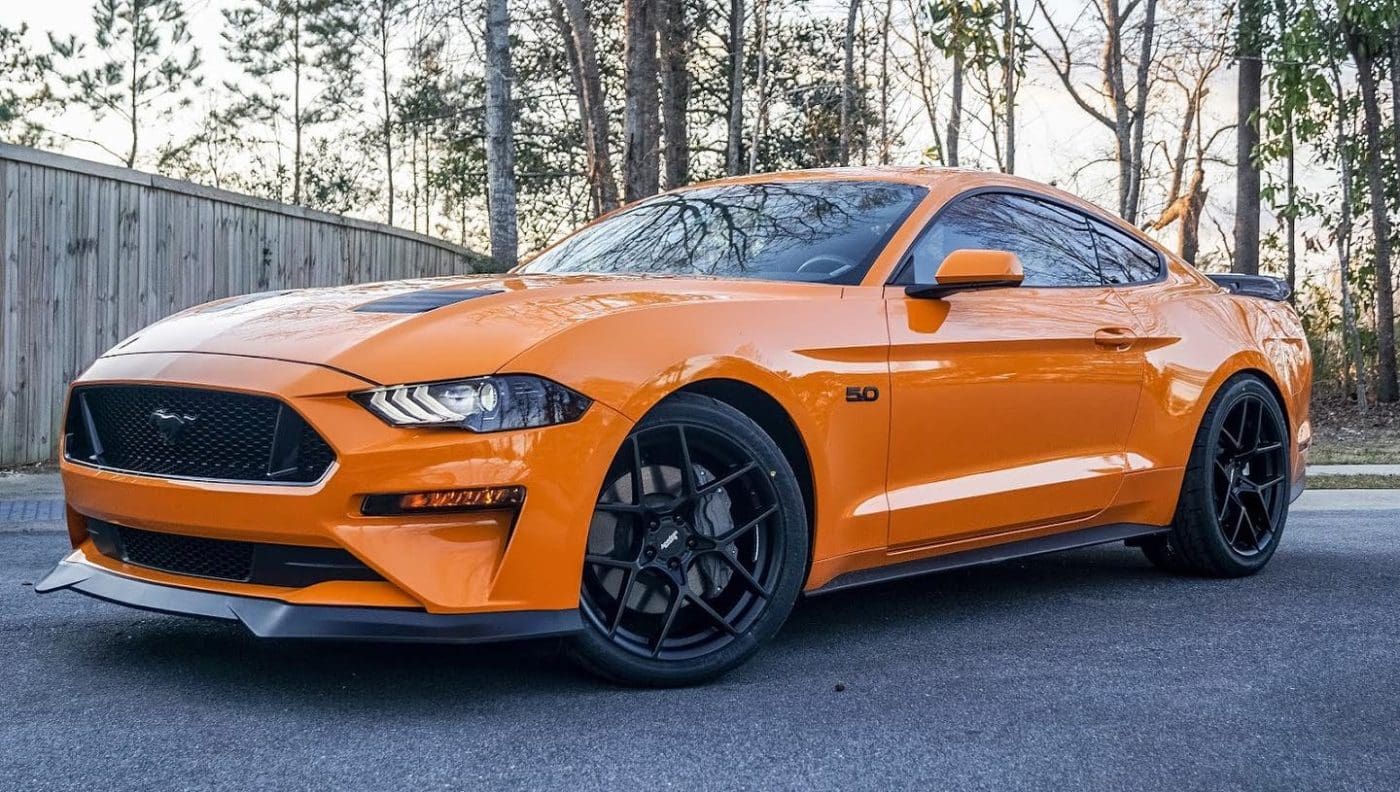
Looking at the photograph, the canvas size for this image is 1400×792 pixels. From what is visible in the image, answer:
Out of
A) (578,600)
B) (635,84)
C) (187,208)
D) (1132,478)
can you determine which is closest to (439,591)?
(578,600)

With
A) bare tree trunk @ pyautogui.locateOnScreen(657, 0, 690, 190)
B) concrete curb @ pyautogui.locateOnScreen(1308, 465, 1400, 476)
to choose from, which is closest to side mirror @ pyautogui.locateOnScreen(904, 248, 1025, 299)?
concrete curb @ pyautogui.locateOnScreen(1308, 465, 1400, 476)

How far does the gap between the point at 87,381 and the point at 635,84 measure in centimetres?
1168

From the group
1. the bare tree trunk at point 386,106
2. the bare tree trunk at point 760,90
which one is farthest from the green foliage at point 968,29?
the bare tree trunk at point 386,106

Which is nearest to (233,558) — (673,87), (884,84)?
(673,87)

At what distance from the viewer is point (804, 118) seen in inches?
1085

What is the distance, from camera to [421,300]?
13.4 ft

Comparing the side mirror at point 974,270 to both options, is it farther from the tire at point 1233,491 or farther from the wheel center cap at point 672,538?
the tire at point 1233,491

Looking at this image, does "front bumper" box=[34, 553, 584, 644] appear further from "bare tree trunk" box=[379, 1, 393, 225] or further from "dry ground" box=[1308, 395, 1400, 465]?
"bare tree trunk" box=[379, 1, 393, 225]

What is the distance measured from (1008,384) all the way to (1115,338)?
0.69 m

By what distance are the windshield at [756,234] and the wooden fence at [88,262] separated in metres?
5.52

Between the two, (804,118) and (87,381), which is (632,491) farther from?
(804,118)

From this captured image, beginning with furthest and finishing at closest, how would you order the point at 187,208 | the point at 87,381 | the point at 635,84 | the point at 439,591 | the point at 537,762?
the point at 635,84 < the point at 187,208 < the point at 87,381 < the point at 439,591 < the point at 537,762

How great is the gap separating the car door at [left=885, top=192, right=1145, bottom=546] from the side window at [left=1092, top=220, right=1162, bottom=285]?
10 cm

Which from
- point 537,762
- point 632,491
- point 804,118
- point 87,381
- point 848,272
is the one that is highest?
point 804,118
